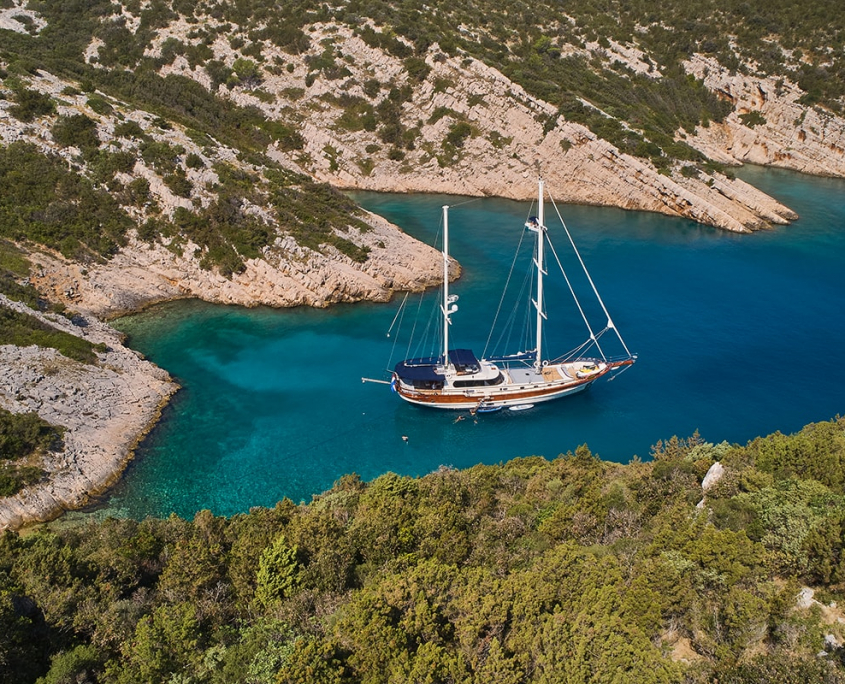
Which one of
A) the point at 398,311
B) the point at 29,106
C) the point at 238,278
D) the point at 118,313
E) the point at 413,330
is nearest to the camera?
the point at 413,330

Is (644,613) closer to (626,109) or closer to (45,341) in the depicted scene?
(45,341)

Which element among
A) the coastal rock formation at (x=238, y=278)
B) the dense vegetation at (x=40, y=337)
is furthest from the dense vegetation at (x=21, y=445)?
the coastal rock formation at (x=238, y=278)

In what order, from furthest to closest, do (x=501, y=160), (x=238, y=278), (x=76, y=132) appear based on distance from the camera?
(x=501, y=160)
(x=76, y=132)
(x=238, y=278)

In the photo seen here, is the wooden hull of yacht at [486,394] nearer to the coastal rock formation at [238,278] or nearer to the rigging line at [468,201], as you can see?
the coastal rock formation at [238,278]

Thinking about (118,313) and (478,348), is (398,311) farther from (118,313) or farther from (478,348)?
(118,313)

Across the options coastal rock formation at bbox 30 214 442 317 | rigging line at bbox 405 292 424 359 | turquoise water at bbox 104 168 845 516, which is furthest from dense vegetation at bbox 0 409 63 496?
rigging line at bbox 405 292 424 359

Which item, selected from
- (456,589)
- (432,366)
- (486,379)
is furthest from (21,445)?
(486,379)

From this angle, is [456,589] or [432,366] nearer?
[456,589]

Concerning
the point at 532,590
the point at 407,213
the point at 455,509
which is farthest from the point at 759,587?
the point at 407,213
